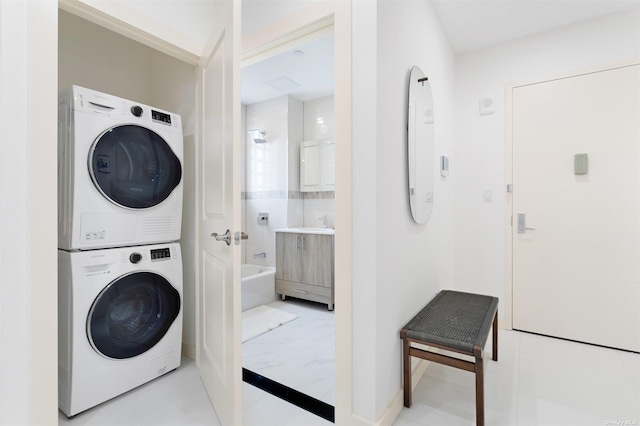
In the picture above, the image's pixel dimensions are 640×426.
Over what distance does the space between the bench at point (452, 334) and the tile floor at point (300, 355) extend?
54 centimetres

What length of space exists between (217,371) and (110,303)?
70 centimetres

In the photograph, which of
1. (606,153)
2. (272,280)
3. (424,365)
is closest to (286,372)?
(424,365)

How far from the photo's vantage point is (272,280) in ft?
11.8

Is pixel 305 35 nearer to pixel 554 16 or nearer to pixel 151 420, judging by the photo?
pixel 554 16

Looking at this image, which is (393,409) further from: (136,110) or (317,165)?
(317,165)

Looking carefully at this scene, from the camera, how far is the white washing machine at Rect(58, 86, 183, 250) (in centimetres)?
156

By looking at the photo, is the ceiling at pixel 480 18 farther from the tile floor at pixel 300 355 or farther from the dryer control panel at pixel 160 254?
the tile floor at pixel 300 355

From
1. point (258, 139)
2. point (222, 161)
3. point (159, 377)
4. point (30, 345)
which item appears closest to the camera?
point (30, 345)

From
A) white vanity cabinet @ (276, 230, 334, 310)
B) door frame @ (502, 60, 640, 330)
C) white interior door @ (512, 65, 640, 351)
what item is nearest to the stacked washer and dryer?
white vanity cabinet @ (276, 230, 334, 310)

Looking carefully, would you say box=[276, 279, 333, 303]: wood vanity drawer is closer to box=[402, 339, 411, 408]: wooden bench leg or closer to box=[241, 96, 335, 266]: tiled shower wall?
box=[241, 96, 335, 266]: tiled shower wall

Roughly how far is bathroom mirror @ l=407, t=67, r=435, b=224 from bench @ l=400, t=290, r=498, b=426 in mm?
570


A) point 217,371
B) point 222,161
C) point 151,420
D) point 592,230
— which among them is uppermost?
point 222,161

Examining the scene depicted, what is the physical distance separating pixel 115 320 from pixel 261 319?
4.70 ft

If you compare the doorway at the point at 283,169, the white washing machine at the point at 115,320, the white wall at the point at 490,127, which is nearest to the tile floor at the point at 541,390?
the white wall at the point at 490,127
